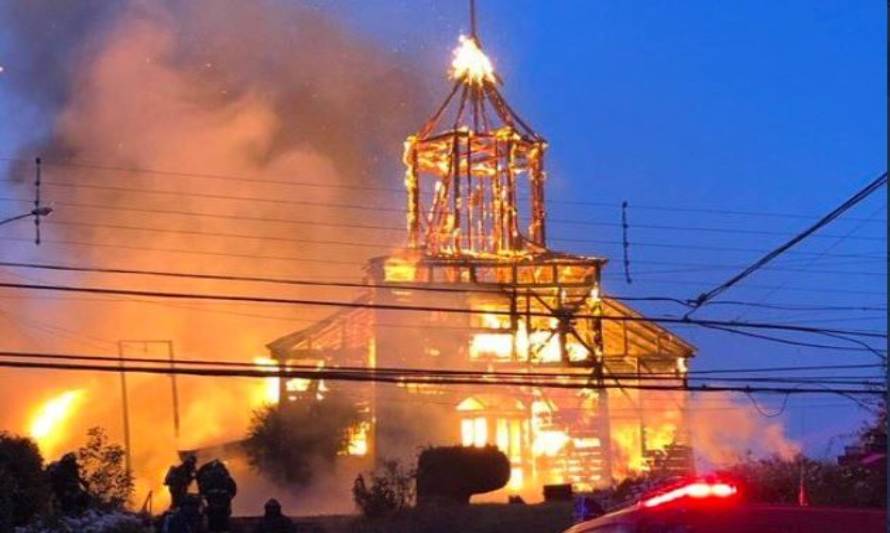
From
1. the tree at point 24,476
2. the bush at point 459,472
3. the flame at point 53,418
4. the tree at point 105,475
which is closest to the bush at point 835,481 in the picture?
the bush at point 459,472

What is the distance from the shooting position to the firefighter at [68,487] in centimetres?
1726

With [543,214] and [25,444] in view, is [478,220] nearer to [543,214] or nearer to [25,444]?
[543,214]

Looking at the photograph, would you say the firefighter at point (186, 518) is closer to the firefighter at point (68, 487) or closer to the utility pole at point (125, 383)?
the firefighter at point (68, 487)

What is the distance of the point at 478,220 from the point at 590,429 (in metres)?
8.80

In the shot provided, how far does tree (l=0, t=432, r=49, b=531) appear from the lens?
49.8 feet

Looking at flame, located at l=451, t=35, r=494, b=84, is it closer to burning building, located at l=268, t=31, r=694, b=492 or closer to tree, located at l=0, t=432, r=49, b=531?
burning building, located at l=268, t=31, r=694, b=492

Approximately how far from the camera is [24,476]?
51.5 ft

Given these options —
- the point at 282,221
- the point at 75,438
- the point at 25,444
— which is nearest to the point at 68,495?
the point at 25,444

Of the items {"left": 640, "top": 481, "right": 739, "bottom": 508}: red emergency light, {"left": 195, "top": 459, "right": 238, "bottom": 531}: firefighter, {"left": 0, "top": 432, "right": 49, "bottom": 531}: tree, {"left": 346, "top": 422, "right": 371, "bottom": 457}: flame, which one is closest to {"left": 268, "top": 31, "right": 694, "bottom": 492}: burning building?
{"left": 346, "top": 422, "right": 371, "bottom": 457}: flame

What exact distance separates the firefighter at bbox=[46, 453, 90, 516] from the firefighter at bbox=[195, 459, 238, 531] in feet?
Answer: 11.6

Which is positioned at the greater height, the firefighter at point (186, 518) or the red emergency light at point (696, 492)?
the red emergency light at point (696, 492)

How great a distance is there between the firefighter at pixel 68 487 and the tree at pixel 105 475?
107cm

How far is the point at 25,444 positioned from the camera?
16.2 metres

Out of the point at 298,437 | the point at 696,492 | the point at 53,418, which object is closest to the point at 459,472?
the point at 298,437
